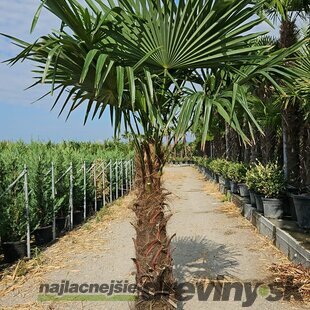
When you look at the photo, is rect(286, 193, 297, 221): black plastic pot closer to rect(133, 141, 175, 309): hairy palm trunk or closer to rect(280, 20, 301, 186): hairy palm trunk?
rect(280, 20, 301, 186): hairy palm trunk

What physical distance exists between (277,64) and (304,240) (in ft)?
10.9

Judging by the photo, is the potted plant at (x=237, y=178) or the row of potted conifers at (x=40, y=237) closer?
the row of potted conifers at (x=40, y=237)

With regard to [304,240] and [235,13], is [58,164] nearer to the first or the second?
[304,240]

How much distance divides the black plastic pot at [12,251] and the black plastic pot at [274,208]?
4.82m

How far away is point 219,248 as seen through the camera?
6.62 m

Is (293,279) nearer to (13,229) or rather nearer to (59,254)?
(59,254)

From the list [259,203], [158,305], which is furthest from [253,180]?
[158,305]

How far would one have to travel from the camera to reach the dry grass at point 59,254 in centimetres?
520

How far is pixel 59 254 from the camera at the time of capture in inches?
258

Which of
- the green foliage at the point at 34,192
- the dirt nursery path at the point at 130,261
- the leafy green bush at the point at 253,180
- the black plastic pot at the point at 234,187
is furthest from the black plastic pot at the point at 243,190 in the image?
the green foliage at the point at 34,192

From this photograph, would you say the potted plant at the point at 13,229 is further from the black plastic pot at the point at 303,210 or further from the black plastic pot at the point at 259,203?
the black plastic pot at the point at 259,203

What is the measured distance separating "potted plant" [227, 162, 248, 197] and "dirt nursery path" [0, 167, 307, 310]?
226cm

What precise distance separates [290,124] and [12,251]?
Answer: 6248 millimetres

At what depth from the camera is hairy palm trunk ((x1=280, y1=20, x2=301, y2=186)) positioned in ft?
27.7
